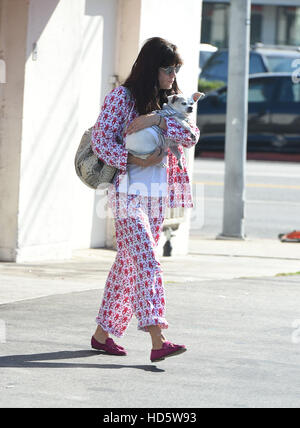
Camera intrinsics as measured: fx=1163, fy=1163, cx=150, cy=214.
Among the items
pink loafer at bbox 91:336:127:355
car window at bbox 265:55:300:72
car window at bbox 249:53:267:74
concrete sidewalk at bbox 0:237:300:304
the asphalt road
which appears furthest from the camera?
car window at bbox 265:55:300:72

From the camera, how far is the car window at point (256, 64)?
28.5m

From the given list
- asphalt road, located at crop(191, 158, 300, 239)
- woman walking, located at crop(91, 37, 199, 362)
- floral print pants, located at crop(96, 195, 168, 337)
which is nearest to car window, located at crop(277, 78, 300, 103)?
asphalt road, located at crop(191, 158, 300, 239)

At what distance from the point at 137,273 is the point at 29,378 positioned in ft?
2.96

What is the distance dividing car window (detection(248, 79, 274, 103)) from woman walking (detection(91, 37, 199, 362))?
64.3ft

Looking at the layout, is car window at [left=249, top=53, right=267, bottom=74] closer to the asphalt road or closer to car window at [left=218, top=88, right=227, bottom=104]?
car window at [left=218, top=88, right=227, bottom=104]

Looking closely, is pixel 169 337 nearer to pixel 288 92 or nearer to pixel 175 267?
pixel 175 267

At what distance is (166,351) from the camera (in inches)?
250

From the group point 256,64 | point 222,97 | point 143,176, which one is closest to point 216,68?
point 256,64

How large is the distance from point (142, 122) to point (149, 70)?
0.31 m

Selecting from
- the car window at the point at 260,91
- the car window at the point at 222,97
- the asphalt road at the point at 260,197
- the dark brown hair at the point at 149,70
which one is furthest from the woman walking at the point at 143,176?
the car window at the point at 260,91

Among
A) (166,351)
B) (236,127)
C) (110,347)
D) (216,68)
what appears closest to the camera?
(166,351)

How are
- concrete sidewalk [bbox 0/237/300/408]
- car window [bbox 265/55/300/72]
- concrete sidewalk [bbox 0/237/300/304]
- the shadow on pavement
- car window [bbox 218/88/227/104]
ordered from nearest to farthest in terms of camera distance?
concrete sidewalk [bbox 0/237/300/408]
the shadow on pavement
concrete sidewalk [bbox 0/237/300/304]
car window [bbox 218/88/227/104]
car window [bbox 265/55/300/72]

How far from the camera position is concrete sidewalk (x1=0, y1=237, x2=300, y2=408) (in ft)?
18.9

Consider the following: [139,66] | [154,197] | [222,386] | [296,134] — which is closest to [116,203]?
[154,197]
